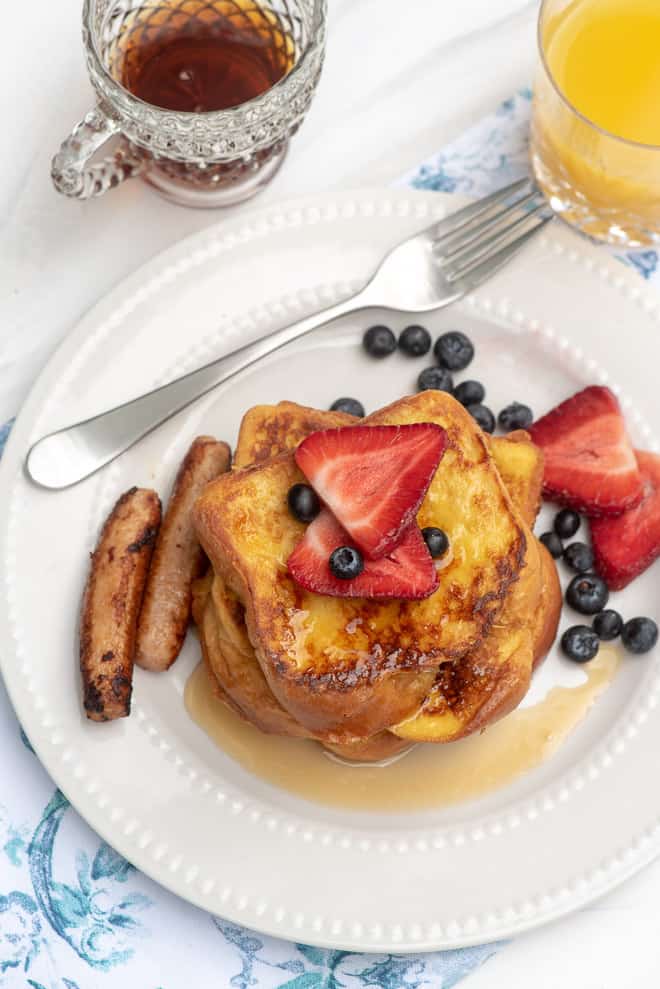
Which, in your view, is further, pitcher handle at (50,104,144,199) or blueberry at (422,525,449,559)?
pitcher handle at (50,104,144,199)

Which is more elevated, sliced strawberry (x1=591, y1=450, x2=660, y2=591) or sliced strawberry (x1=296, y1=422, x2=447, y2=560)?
sliced strawberry (x1=296, y1=422, x2=447, y2=560)

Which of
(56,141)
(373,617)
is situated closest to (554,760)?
(373,617)

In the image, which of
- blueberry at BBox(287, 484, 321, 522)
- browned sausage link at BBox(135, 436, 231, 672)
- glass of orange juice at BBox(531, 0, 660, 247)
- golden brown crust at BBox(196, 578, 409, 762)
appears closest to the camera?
blueberry at BBox(287, 484, 321, 522)

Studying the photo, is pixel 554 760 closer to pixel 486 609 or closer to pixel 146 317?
pixel 486 609

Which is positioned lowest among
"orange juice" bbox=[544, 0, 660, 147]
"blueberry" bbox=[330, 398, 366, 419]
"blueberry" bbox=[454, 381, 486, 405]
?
"blueberry" bbox=[454, 381, 486, 405]

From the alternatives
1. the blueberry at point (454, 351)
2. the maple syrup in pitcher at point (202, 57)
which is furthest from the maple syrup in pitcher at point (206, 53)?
the blueberry at point (454, 351)

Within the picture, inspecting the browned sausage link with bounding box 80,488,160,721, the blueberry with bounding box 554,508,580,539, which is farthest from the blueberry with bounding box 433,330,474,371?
the browned sausage link with bounding box 80,488,160,721

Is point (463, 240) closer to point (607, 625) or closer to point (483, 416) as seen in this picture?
point (483, 416)

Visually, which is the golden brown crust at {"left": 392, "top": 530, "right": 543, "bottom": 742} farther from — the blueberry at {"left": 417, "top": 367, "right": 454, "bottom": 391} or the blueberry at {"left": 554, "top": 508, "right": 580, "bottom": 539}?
the blueberry at {"left": 417, "top": 367, "right": 454, "bottom": 391}

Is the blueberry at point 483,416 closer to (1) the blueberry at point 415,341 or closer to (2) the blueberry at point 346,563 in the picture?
(1) the blueberry at point 415,341
